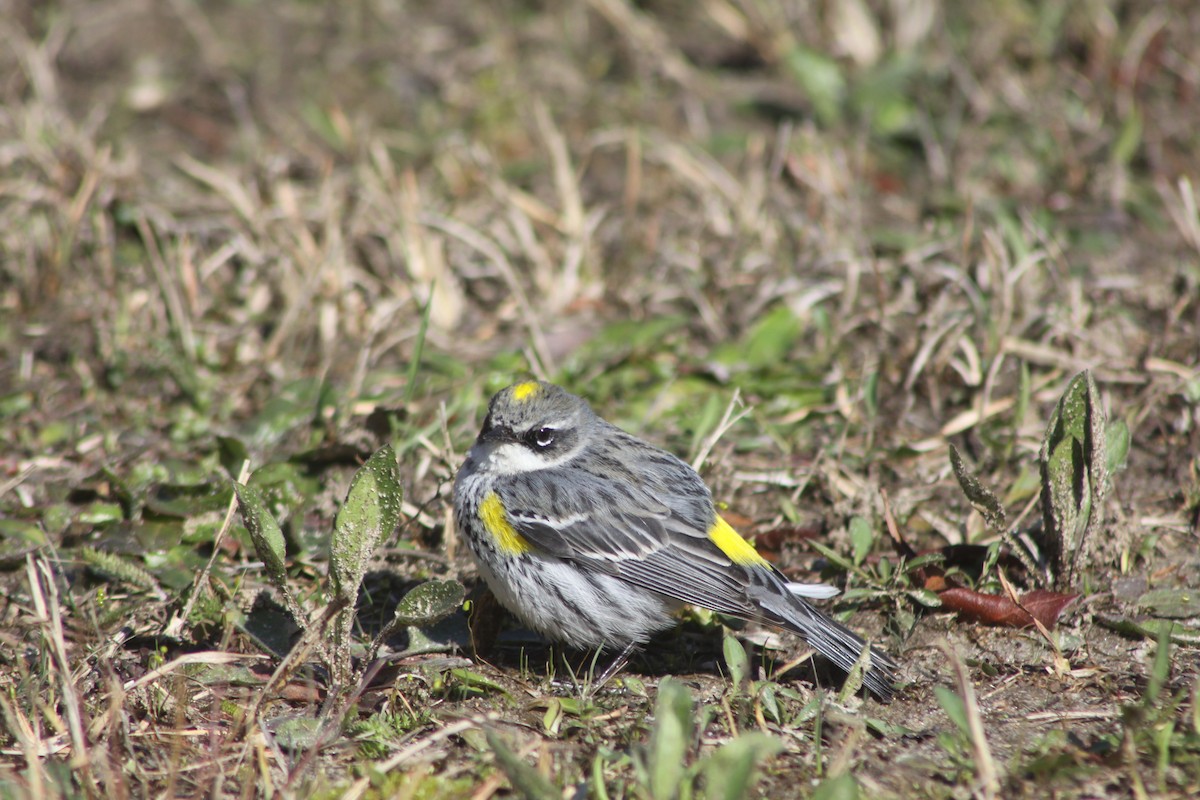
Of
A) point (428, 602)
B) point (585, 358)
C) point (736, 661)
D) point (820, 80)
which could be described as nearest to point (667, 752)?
point (736, 661)

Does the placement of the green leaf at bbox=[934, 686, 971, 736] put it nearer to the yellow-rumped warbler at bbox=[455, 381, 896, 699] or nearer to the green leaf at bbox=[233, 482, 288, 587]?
the yellow-rumped warbler at bbox=[455, 381, 896, 699]

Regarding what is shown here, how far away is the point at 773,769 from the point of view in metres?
3.91

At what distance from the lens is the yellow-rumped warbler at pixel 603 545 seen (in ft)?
15.0

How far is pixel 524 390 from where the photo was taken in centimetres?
509

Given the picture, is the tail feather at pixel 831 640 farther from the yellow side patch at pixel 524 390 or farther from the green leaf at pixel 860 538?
the yellow side patch at pixel 524 390

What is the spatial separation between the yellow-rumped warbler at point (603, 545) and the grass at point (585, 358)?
0.24 metres

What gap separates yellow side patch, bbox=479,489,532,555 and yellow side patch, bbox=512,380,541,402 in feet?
1.65

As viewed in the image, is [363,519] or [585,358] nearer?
[363,519]

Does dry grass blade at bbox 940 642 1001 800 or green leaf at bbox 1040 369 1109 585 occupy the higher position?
green leaf at bbox 1040 369 1109 585

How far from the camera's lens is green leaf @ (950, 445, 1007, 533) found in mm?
4590

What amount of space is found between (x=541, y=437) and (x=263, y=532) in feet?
4.36

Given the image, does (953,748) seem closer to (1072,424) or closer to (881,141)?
(1072,424)

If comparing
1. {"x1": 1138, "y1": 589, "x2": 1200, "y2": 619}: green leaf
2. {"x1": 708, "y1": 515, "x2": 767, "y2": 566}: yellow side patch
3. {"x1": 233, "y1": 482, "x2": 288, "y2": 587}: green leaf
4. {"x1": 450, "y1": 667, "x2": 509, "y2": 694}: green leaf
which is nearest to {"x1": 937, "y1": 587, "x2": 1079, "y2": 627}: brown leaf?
{"x1": 1138, "y1": 589, "x2": 1200, "y2": 619}: green leaf

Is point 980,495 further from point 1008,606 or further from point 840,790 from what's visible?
point 840,790
